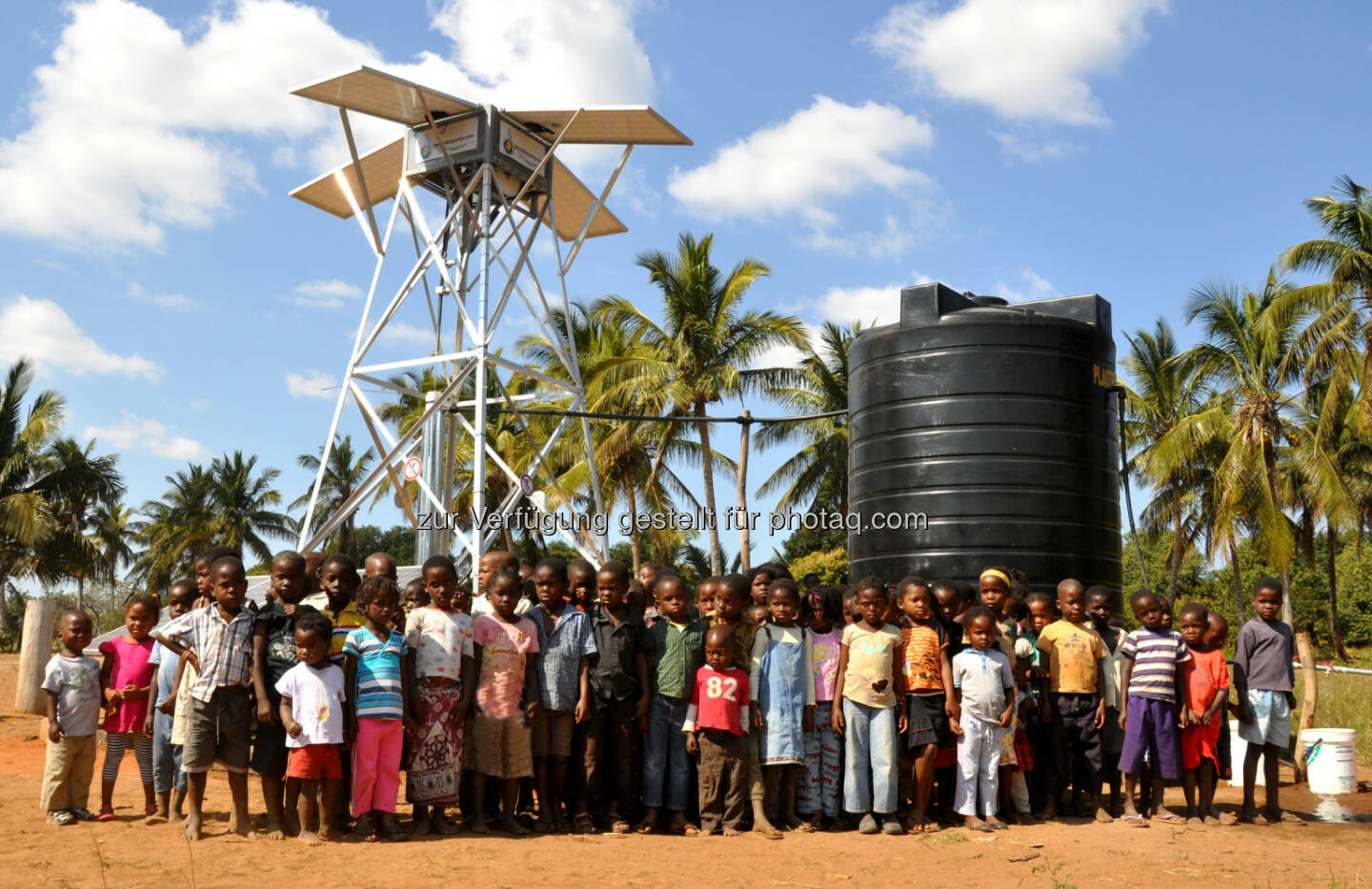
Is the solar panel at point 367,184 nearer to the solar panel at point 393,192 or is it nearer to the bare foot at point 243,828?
the solar panel at point 393,192

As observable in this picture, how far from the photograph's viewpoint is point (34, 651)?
503 inches

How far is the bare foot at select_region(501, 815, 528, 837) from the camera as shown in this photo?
20.1 ft

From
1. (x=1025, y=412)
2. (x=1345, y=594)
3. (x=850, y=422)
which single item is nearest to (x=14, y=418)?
(x=850, y=422)

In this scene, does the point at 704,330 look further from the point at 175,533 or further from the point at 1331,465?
the point at 175,533

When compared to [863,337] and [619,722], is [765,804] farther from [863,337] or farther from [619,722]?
[863,337]

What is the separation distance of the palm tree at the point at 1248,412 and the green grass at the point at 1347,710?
5.91m

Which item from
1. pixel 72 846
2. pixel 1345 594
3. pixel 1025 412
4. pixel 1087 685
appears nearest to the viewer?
pixel 72 846

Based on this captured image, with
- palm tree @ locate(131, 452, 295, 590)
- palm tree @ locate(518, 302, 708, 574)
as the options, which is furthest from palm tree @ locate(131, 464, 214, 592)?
palm tree @ locate(518, 302, 708, 574)

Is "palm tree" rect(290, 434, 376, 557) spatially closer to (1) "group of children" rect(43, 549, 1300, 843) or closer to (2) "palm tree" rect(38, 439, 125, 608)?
(2) "palm tree" rect(38, 439, 125, 608)

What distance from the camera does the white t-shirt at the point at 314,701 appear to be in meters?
5.72

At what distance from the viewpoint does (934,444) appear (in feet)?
29.2

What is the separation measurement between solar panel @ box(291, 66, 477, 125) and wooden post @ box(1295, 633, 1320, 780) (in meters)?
9.87

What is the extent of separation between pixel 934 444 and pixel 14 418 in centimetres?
2507

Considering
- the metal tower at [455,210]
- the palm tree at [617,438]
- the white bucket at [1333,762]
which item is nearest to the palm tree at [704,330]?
the palm tree at [617,438]
